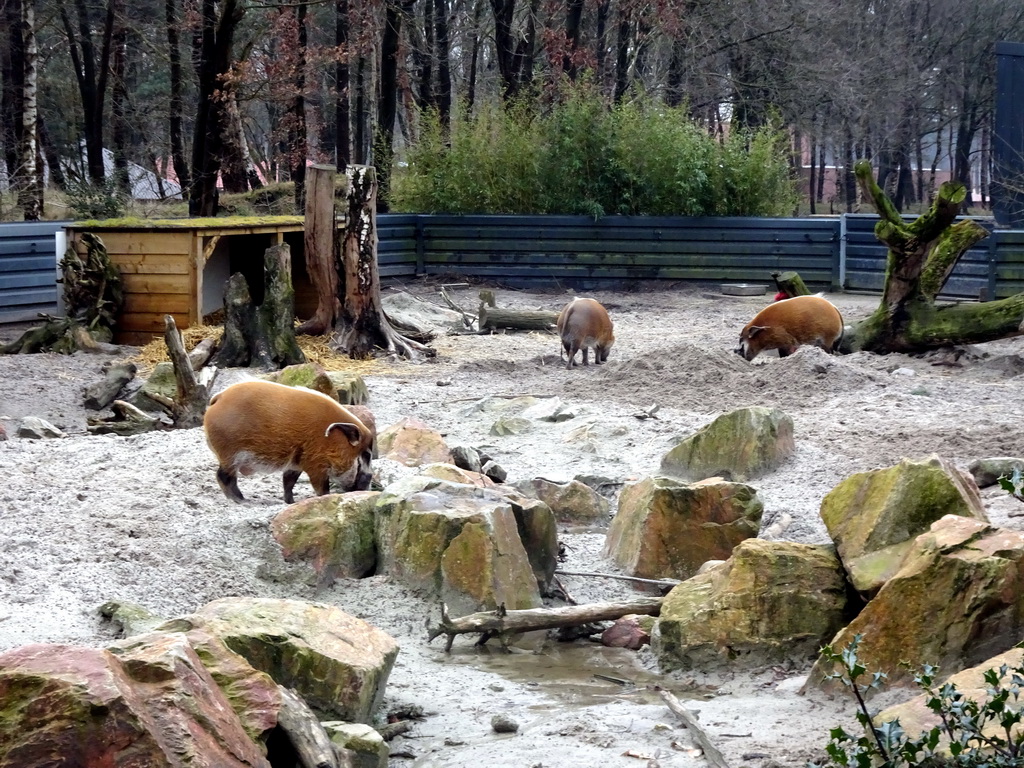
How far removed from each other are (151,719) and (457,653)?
2.13 m

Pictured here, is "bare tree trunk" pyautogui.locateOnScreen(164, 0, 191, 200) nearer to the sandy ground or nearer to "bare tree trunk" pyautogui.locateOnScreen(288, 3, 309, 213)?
"bare tree trunk" pyautogui.locateOnScreen(288, 3, 309, 213)

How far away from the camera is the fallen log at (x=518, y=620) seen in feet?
15.0

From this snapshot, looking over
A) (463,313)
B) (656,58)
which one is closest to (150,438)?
(463,313)

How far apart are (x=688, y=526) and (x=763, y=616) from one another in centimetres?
109

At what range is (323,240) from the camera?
11492 mm

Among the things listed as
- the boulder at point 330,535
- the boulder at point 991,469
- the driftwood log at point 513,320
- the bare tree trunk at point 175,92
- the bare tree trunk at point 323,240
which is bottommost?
the boulder at point 330,535

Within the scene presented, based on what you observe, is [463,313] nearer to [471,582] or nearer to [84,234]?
[84,234]

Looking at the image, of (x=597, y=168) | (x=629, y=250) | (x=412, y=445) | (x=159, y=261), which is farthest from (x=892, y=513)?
(x=597, y=168)

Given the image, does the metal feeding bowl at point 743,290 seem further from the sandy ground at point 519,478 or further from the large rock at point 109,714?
the large rock at point 109,714

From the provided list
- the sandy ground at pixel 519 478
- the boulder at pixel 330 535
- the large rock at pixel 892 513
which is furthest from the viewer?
the boulder at pixel 330 535

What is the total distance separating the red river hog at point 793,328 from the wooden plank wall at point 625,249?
6.33m

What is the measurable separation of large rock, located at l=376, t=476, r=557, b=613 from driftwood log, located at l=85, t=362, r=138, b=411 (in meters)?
4.29

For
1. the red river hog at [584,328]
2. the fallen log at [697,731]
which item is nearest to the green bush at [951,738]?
the fallen log at [697,731]

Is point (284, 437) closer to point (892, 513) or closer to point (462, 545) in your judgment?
point (462, 545)
